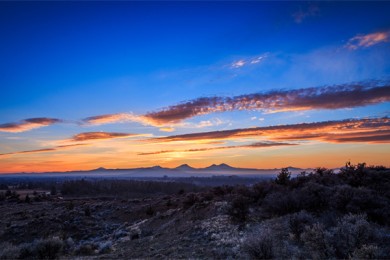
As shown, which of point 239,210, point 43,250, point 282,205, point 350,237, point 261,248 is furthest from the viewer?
point 239,210

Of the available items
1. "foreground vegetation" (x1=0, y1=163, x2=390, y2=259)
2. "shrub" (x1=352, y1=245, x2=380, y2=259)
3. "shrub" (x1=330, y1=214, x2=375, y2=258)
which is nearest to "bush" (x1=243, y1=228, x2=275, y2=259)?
"foreground vegetation" (x1=0, y1=163, x2=390, y2=259)

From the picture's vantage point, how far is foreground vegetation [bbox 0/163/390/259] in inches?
408

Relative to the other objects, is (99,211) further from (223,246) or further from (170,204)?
(223,246)

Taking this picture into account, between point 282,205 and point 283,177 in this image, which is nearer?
point 282,205

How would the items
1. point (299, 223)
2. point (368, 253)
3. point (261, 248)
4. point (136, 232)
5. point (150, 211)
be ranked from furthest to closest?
point (150, 211)
point (136, 232)
point (299, 223)
point (261, 248)
point (368, 253)

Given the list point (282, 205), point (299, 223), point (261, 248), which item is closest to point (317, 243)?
point (261, 248)

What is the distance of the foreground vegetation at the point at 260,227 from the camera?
10.4 metres

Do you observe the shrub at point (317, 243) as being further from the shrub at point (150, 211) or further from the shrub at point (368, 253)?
the shrub at point (150, 211)

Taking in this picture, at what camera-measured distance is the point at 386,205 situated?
548 inches

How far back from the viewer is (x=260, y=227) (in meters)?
14.4

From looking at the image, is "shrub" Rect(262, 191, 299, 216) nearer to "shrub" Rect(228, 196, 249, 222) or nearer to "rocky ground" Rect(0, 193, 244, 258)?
"shrub" Rect(228, 196, 249, 222)

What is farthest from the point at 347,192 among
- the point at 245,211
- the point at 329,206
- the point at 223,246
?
the point at 223,246

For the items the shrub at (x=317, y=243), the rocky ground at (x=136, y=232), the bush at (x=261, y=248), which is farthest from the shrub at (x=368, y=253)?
the rocky ground at (x=136, y=232)

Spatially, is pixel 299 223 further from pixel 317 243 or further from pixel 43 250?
pixel 43 250
